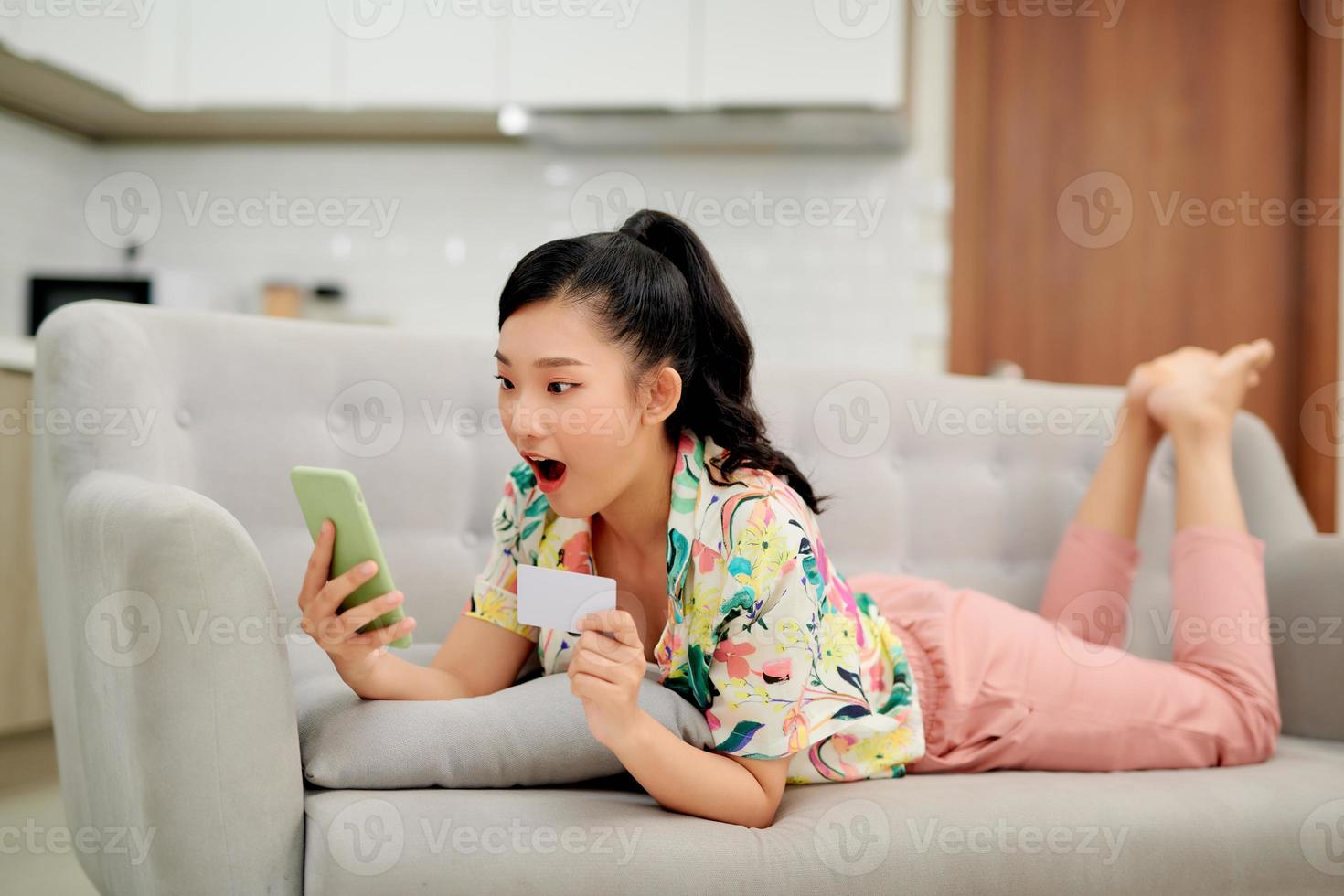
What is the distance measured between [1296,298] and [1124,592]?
5.94 ft

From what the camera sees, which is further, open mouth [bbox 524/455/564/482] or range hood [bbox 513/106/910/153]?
range hood [bbox 513/106/910/153]

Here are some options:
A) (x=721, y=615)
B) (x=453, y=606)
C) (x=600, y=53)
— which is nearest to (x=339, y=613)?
(x=721, y=615)

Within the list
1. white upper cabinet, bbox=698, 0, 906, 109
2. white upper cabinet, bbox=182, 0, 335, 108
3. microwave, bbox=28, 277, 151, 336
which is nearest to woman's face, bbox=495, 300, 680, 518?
white upper cabinet, bbox=698, 0, 906, 109

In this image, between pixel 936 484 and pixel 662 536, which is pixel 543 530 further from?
pixel 936 484

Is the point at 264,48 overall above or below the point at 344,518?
above

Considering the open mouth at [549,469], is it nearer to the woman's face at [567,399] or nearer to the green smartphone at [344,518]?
the woman's face at [567,399]

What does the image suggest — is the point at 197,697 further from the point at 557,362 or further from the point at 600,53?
the point at 600,53

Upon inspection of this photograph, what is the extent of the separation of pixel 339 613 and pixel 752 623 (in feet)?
1.38

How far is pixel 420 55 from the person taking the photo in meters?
2.88

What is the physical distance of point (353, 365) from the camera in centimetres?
158

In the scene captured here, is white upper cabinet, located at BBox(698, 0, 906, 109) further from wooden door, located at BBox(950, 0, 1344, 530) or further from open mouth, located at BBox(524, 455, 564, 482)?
open mouth, located at BBox(524, 455, 564, 482)

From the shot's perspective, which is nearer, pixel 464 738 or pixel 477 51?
pixel 464 738

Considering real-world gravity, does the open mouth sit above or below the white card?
above

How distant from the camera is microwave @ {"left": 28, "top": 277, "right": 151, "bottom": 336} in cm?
295
